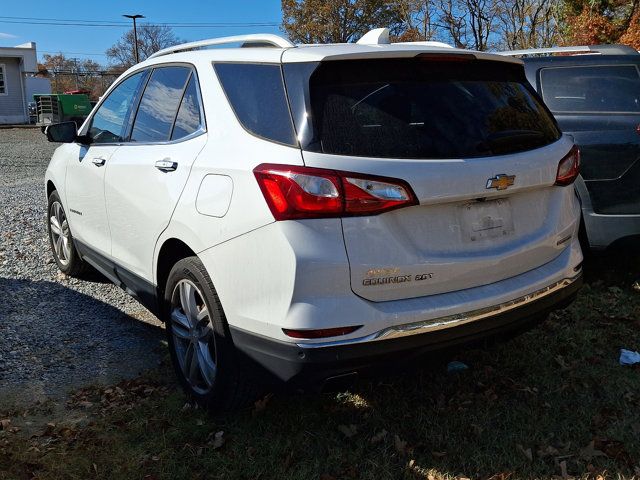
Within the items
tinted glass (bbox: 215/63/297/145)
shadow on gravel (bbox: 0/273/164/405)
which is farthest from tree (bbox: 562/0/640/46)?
tinted glass (bbox: 215/63/297/145)

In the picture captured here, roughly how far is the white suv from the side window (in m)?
0.86

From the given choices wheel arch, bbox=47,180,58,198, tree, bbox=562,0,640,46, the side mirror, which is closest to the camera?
the side mirror

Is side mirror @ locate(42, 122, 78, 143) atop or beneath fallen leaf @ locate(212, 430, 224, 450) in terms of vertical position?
atop

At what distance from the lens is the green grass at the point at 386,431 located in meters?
2.94

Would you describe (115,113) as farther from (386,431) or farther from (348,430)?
(386,431)

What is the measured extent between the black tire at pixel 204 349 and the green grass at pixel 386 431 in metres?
0.18

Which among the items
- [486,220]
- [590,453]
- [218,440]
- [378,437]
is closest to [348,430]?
[378,437]

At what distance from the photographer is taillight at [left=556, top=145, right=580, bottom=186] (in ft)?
10.4

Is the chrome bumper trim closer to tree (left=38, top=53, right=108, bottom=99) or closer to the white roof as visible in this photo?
the white roof

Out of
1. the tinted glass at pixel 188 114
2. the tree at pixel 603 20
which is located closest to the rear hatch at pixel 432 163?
the tinted glass at pixel 188 114

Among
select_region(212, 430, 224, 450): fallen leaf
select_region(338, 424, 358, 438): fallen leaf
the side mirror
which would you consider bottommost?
select_region(212, 430, 224, 450): fallen leaf

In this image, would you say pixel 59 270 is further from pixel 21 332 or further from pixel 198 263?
pixel 198 263

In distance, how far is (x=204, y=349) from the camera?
330 cm

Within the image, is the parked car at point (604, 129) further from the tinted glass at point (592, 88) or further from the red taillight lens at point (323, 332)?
the red taillight lens at point (323, 332)
